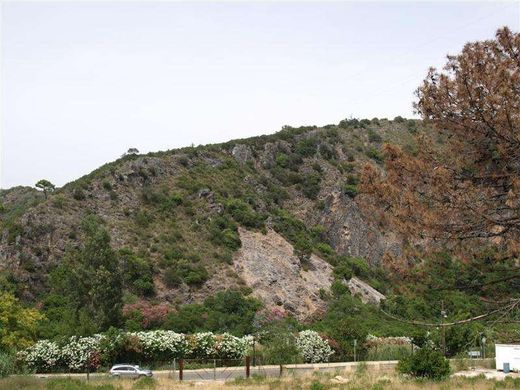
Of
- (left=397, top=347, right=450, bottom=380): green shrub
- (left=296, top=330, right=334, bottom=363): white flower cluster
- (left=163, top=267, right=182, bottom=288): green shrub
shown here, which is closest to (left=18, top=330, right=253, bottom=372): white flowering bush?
(left=296, top=330, right=334, bottom=363): white flower cluster

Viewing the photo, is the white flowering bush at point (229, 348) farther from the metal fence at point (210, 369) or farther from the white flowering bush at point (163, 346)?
the white flowering bush at point (163, 346)

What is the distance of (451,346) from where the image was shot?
145 ft

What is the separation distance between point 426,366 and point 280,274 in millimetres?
28983

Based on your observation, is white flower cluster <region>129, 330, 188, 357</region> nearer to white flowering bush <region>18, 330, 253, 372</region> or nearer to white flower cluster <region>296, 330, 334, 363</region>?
white flowering bush <region>18, 330, 253, 372</region>

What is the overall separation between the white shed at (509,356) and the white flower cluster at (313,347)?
404 inches

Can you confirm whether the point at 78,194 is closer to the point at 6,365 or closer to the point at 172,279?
the point at 172,279

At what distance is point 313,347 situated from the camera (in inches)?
1545

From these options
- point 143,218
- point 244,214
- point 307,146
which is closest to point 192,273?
point 143,218

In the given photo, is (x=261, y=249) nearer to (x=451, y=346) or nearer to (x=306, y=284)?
(x=306, y=284)

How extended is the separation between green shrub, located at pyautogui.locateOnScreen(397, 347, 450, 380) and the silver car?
1316cm

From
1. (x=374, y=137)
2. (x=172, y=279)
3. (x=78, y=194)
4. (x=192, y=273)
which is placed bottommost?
(x=172, y=279)

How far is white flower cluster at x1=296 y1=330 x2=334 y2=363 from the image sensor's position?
38938 mm

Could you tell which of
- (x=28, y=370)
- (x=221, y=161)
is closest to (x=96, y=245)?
(x=28, y=370)

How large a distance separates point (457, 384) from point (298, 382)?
6532mm
